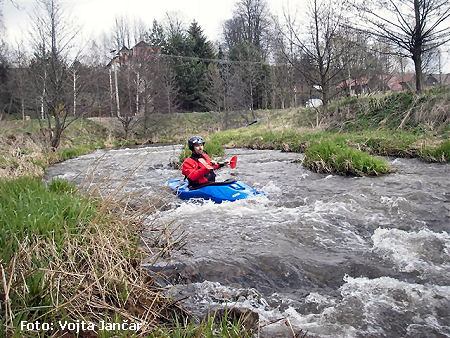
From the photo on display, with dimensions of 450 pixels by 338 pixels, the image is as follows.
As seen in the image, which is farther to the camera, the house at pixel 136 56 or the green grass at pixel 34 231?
the house at pixel 136 56

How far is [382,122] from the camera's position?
529 inches

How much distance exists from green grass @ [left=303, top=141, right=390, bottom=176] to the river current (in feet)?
3.09

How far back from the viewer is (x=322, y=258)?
404 centimetres

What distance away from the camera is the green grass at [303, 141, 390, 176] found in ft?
26.9

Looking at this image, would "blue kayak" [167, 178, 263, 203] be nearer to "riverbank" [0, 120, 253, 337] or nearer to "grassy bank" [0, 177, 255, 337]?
"riverbank" [0, 120, 253, 337]

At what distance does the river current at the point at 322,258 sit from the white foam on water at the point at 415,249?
0.03 feet

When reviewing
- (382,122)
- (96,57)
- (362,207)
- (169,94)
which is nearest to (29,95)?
(169,94)

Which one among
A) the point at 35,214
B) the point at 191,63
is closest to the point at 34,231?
the point at 35,214

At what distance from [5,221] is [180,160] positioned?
8.81 meters

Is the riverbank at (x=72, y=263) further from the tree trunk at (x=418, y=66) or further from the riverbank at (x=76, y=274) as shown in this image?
the tree trunk at (x=418, y=66)

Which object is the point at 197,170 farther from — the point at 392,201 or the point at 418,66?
the point at 418,66

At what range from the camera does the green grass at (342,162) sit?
323 inches

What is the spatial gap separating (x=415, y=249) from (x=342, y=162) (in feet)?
15.1

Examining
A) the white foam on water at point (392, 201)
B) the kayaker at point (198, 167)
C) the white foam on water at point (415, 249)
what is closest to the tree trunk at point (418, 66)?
the white foam on water at point (392, 201)
